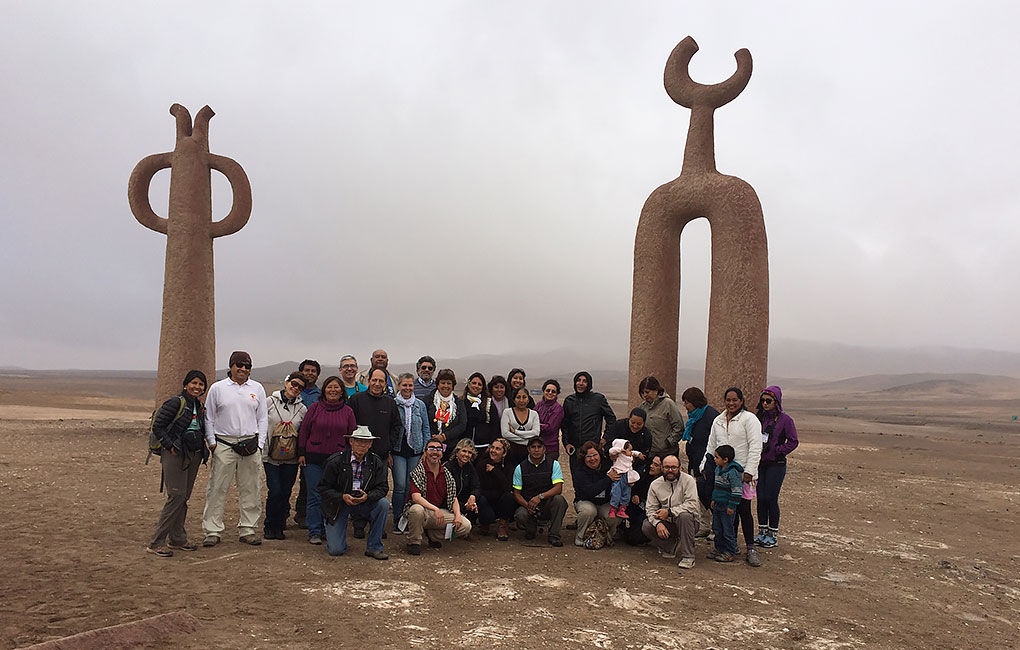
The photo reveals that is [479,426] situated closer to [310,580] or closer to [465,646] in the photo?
[310,580]

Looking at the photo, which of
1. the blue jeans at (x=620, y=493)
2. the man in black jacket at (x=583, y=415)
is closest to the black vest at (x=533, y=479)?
the man in black jacket at (x=583, y=415)

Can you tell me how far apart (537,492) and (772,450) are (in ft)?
6.65

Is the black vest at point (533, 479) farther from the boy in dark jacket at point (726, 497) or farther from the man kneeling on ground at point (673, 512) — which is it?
the boy in dark jacket at point (726, 497)

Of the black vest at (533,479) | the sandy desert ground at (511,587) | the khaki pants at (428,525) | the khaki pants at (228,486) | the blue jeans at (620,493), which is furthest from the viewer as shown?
the black vest at (533,479)

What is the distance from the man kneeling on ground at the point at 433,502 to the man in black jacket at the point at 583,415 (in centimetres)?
120

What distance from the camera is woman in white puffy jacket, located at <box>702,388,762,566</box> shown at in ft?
18.1

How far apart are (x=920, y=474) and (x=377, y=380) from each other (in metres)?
10.2

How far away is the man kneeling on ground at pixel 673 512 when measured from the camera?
5.45 m

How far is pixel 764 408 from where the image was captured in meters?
5.99

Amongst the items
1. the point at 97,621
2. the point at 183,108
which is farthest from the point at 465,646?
the point at 183,108

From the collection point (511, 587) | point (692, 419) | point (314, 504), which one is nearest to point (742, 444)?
point (692, 419)

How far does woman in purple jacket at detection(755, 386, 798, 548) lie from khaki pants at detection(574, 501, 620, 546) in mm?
1330

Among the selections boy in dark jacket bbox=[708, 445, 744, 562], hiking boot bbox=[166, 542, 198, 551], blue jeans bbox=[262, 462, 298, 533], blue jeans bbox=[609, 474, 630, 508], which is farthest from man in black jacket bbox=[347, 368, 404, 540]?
boy in dark jacket bbox=[708, 445, 744, 562]

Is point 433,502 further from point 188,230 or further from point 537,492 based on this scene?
point 188,230
